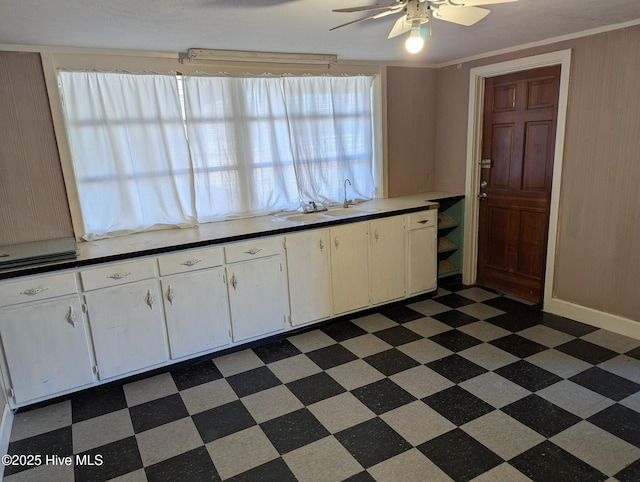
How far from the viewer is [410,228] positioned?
3889mm

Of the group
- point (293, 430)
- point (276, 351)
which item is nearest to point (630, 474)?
point (293, 430)

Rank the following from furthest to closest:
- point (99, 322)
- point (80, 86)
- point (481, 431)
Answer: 1. point (80, 86)
2. point (99, 322)
3. point (481, 431)

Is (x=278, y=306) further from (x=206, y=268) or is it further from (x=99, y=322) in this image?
(x=99, y=322)

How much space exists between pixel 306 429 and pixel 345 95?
9.44ft

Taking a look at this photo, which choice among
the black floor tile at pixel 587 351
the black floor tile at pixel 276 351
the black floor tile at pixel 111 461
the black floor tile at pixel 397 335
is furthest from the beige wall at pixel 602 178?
the black floor tile at pixel 111 461

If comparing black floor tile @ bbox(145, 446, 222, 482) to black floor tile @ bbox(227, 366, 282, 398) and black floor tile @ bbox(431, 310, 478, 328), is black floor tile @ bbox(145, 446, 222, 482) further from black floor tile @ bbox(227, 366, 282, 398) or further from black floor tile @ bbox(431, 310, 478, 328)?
black floor tile @ bbox(431, 310, 478, 328)

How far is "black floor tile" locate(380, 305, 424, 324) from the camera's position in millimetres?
3742

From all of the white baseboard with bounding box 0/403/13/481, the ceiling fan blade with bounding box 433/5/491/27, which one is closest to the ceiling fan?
the ceiling fan blade with bounding box 433/5/491/27

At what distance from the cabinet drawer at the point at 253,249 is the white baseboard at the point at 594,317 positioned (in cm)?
233

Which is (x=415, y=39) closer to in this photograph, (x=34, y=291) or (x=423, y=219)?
(x=423, y=219)

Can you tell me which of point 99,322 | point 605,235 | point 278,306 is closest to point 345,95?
point 278,306

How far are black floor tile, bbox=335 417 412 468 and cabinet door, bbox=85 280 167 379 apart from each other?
4.59ft

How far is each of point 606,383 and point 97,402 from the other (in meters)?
3.12

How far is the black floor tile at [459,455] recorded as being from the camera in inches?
79.3
